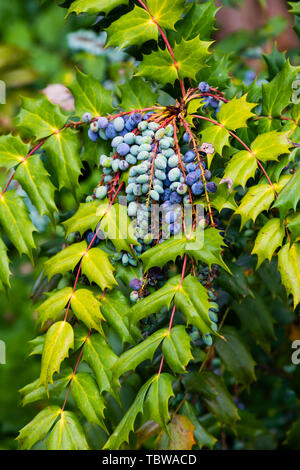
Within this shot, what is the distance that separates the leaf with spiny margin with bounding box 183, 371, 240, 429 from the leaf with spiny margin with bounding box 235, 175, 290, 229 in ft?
1.46

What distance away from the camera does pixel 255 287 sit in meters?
1.41

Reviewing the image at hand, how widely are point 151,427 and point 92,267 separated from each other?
0.48m

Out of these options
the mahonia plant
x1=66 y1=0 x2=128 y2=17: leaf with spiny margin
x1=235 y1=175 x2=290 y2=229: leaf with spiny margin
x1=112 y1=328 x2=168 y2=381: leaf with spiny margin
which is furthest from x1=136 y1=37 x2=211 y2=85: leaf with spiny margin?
x1=112 y1=328 x2=168 y2=381: leaf with spiny margin

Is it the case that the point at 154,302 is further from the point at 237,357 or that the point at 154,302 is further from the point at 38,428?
the point at 237,357

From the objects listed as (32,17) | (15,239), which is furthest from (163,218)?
(32,17)

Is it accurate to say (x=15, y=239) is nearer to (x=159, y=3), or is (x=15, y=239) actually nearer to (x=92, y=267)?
(x=92, y=267)

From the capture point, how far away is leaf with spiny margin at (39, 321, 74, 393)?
32.2 inches

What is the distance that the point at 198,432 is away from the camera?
112 cm

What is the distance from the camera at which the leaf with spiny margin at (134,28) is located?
899mm

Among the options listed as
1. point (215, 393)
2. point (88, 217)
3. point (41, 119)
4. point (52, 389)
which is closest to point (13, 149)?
point (41, 119)

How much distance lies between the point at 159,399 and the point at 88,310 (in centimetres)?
18

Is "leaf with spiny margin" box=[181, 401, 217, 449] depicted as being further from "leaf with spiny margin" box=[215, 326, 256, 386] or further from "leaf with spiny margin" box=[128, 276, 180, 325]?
"leaf with spiny margin" box=[128, 276, 180, 325]

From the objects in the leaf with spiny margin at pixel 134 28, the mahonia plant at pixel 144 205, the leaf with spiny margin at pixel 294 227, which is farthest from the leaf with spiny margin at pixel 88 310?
the leaf with spiny margin at pixel 134 28

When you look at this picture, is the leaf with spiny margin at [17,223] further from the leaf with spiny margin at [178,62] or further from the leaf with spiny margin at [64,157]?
the leaf with spiny margin at [178,62]
